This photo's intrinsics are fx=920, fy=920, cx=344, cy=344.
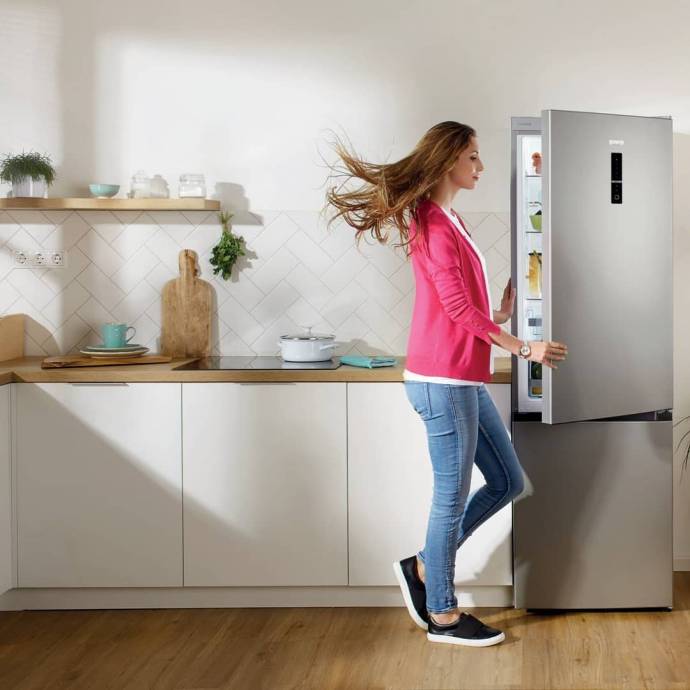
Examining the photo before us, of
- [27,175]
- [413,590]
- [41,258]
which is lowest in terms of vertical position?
[413,590]

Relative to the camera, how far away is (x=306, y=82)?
11.8 feet

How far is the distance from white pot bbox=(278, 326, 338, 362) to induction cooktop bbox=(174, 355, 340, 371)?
2 cm

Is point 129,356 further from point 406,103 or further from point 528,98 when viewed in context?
point 528,98

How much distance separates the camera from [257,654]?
2789 mm

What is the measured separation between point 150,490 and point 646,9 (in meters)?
2.58

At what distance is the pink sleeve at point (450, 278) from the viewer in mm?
2635

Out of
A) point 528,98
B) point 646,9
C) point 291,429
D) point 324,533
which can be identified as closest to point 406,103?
point 528,98

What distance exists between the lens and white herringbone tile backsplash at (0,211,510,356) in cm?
365

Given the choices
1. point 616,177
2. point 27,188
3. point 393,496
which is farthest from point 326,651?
point 27,188

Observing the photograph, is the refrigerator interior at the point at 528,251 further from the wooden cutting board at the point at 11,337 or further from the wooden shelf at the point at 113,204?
the wooden cutting board at the point at 11,337

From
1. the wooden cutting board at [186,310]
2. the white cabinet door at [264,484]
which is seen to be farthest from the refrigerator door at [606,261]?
the wooden cutting board at [186,310]

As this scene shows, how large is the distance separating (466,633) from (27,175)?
2308 millimetres

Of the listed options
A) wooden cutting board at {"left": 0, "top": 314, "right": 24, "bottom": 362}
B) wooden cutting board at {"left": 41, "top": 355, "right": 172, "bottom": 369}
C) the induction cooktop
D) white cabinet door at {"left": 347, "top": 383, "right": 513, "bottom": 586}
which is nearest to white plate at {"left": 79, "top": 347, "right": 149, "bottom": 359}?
wooden cutting board at {"left": 41, "top": 355, "right": 172, "bottom": 369}

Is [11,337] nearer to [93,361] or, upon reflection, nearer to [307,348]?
[93,361]
